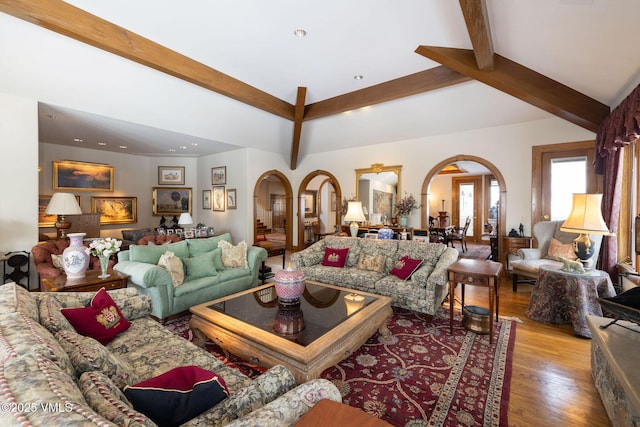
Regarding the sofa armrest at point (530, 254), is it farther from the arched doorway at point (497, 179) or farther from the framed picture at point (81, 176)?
the framed picture at point (81, 176)

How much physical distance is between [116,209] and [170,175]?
1665 millimetres

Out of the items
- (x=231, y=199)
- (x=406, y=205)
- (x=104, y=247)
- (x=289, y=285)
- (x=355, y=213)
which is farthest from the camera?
(x=231, y=199)

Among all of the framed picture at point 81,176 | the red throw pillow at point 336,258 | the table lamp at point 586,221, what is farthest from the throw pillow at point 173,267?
the framed picture at point 81,176

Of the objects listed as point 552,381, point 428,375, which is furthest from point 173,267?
point 552,381

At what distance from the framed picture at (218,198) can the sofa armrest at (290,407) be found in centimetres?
727

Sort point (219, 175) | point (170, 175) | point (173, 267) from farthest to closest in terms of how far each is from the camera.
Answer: point (170, 175), point (219, 175), point (173, 267)

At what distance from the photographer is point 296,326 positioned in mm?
2307

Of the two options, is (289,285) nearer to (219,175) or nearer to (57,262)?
(57,262)

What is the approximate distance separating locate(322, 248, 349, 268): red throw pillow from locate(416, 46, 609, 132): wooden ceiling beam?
9.64 feet

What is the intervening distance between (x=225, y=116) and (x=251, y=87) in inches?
39.2

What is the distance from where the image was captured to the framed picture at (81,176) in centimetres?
663

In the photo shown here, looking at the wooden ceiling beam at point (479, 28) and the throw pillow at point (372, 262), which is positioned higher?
the wooden ceiling beam at point (479, 28)

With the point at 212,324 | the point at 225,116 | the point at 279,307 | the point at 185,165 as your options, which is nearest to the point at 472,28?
the point at 279,307

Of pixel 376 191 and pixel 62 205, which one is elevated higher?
pixel 376 191
